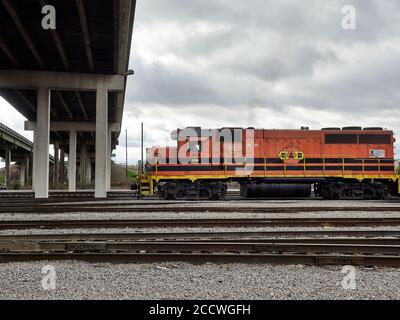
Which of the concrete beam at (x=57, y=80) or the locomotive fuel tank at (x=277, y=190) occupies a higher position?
the concrete beam at (x=57, y=80)

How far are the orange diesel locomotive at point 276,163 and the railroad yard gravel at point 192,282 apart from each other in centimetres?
1275

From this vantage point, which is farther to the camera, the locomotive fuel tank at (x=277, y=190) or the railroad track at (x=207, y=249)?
the locomotive fuel tank at (x=277, y=190)

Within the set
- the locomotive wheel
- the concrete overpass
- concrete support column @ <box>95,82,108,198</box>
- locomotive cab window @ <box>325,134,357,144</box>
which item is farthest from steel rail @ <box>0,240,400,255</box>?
concrete support column @ <box>95,82,108,198</box>

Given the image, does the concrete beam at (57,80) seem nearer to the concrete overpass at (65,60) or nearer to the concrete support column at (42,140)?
the concrete overpass at (65,60)

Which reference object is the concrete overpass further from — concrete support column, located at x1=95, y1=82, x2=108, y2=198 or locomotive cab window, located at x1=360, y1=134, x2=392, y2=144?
locomotive cab window, located at x1=360, y1=134, x2=392, y2=144

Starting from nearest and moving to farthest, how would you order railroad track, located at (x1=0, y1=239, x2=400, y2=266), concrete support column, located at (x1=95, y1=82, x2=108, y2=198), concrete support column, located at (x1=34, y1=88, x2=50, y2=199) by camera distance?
railroad track, located at (x1=0, y1=239, x2=400, y2=266) → concrete support column, located at (x1=34, y1=88, x2=50, y2=199) → concrete support column, located at (x1=95, y1=82, x2=108, y2=198)

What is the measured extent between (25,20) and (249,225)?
1457 cm

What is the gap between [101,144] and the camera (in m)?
25.6

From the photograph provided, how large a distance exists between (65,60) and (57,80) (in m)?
2.30

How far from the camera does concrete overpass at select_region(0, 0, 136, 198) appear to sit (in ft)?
56.7

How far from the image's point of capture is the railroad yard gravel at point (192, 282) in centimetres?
480

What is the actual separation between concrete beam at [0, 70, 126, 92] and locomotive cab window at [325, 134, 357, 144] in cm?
1353

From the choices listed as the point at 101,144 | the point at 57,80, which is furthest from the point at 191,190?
the point at 57,80

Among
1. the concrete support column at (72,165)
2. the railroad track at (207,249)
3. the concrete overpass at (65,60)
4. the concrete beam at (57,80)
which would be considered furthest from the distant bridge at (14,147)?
the railroad track at (207,249)
